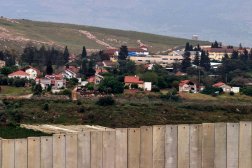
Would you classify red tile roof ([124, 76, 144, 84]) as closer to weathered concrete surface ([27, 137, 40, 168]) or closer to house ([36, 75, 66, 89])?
house ([36, 75, 66, 89])

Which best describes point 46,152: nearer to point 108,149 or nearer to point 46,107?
point 108,149

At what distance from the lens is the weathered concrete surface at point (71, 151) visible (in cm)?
695

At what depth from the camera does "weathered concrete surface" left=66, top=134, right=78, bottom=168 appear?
6.95 meters

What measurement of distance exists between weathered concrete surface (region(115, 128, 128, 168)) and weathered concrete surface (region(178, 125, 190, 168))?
52cm

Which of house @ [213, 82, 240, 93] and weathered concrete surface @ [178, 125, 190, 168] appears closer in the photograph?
weathered concrete surface @ [178, 125, 190, 168]

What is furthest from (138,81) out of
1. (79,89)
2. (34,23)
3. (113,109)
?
(34,23)

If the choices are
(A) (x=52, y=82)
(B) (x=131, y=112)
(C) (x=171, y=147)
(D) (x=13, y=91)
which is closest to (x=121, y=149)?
(C) (x=171, y=147)

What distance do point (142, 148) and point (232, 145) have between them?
917 millimetres

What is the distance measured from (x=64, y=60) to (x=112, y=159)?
326 ft

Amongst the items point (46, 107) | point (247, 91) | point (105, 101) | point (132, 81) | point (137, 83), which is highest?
point (46, 107)

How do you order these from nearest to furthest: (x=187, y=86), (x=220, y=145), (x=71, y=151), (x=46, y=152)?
(x=46, y=152), (x=71, y=151), (x=220, y=145), (x=187, y=86)

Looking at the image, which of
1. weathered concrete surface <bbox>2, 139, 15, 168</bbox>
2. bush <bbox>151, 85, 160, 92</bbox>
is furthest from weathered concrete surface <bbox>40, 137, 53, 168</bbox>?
bush <bbox>151, 85, 160, 92</bbox>

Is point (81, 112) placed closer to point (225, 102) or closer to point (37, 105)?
point (37, 105)

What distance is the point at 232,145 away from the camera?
7.46 metres
